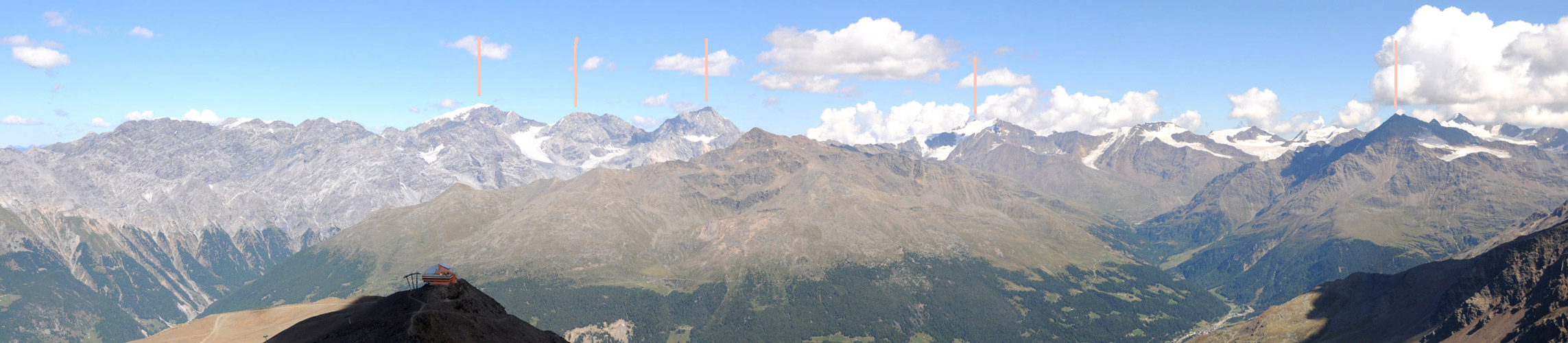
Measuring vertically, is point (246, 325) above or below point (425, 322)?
below

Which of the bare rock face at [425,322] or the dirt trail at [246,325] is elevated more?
the bare rock face at [425,322]

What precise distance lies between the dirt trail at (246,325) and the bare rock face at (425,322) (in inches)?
602

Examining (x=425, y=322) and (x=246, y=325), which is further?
(x=246, y=325)

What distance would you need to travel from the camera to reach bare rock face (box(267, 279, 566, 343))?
122625mm

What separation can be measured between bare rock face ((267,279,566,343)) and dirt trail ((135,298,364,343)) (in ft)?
50.1

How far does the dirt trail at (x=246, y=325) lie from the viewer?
169 m

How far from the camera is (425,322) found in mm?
121875

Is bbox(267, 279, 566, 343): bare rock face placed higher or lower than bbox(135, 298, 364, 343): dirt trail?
higher

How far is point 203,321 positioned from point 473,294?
8298cm

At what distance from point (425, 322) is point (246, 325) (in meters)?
83.8

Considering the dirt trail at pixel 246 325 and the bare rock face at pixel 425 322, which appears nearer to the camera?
the bare rock face at pixel 425 322

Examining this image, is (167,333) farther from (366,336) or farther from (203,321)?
(366,336)

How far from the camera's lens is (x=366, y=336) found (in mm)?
125562

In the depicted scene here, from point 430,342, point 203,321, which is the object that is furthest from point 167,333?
point 430,342
